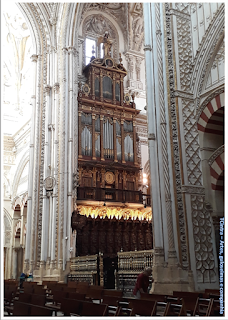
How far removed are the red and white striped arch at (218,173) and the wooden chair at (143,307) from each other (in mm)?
6071

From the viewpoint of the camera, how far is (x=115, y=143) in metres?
20.9

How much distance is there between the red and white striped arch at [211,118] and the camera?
35.7 feet

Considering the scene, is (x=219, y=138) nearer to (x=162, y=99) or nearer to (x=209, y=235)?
(x=162, y=99)

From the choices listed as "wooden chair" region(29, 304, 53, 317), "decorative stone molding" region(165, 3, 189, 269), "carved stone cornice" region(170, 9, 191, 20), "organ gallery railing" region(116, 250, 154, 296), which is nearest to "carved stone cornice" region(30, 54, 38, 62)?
→ "decorative stone molding" region(165, 3, 189, 269)

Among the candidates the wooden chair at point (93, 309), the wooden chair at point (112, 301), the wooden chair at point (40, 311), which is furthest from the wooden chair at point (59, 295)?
the wooden chair at point (40, 311)

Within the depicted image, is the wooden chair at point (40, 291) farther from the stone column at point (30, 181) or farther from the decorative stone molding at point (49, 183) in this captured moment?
the stone column at point (30, 181)

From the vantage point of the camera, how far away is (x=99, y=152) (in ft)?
66.9

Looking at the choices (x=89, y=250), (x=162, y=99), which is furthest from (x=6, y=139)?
(x=162, y=99)

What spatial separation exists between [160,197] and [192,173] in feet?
4.12

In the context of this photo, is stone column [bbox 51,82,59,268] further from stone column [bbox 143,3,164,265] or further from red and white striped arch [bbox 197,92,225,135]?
red and white striped arch [bbox 197,92,225,135]

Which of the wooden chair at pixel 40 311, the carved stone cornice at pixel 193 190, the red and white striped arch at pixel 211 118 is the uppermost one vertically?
the red and white striped arch at pixel 211 118

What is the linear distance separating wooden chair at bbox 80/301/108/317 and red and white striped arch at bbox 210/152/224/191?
6712mm

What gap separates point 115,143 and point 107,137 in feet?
1.86

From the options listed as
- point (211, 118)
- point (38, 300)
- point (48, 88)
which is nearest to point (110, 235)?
point (48, 88)
